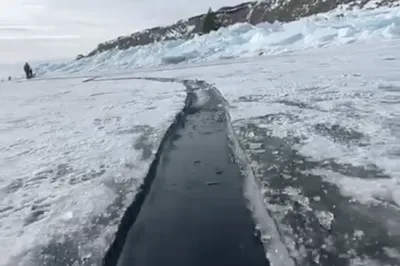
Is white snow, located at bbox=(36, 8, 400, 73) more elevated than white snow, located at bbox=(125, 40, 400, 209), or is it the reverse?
white snow, located at bbox=(125, 40, 400, 209)

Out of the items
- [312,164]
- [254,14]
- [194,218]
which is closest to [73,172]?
[194,218]

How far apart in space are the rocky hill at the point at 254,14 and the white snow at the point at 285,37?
8770 millimetres

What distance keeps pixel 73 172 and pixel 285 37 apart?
26.4 m

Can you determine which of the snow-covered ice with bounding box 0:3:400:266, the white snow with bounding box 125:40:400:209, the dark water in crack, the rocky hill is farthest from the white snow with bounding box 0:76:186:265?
the rocky hill

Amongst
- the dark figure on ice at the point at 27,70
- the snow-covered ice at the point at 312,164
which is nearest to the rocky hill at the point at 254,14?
the dark figure on ice at the point at 27,70

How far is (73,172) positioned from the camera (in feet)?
15.8

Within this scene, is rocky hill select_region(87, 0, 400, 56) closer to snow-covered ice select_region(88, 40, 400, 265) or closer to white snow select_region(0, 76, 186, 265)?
snow-covered ice select_region(88, 40, 400, 265)

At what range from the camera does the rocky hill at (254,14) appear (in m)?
51.6

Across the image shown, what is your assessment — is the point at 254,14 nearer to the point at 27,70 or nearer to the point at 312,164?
the point at 27,70

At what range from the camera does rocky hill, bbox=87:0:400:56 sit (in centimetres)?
5161

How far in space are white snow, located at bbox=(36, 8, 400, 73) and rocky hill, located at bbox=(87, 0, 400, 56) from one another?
8770mm

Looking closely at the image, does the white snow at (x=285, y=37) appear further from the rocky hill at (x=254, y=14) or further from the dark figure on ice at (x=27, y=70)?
the dark figure on ice at (x=27, y=70)

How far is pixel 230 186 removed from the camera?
4.36 m

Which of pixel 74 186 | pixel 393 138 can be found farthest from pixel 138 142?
pixel 393 138
